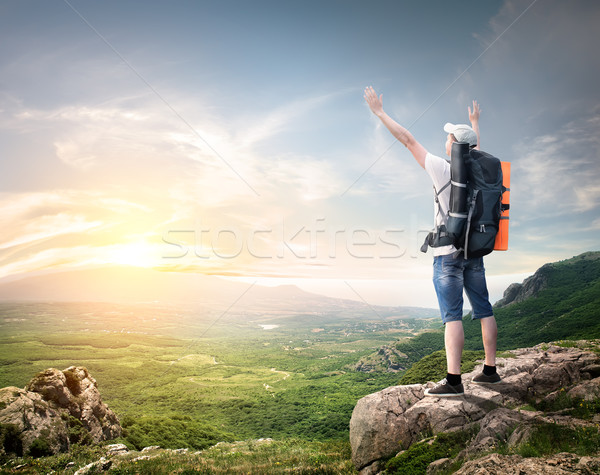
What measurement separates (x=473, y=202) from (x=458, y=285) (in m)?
1.67

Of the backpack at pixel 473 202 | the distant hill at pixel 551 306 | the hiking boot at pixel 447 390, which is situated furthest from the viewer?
the distant hill at pixel 551 306

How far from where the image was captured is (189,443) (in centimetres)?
2834

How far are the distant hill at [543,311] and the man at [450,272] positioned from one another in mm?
42224

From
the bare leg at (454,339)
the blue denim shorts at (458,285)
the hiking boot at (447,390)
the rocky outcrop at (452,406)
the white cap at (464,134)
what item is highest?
the white cap at (464,134)

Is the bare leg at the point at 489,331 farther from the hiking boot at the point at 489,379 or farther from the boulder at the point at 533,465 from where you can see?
the boulder at the point at 533,465

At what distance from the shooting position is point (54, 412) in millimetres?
17125

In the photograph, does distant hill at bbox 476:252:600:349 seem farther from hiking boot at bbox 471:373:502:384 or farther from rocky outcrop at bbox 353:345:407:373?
hiking boot at bbox 471:373:502:384

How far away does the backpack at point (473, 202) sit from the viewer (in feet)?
19.5

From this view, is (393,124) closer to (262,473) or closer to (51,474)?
(262,473)

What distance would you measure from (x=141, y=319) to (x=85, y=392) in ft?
581

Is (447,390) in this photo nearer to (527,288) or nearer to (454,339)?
(454,339)

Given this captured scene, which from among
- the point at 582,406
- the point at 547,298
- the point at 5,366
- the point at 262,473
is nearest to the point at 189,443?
the point at 262,473

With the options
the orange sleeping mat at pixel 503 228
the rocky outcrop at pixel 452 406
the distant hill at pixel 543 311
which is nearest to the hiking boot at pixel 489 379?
the rocky outcrop at pixel 452 406

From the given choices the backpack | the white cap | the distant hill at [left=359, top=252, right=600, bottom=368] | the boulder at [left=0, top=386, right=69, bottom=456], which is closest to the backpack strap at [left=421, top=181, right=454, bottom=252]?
the backpack
